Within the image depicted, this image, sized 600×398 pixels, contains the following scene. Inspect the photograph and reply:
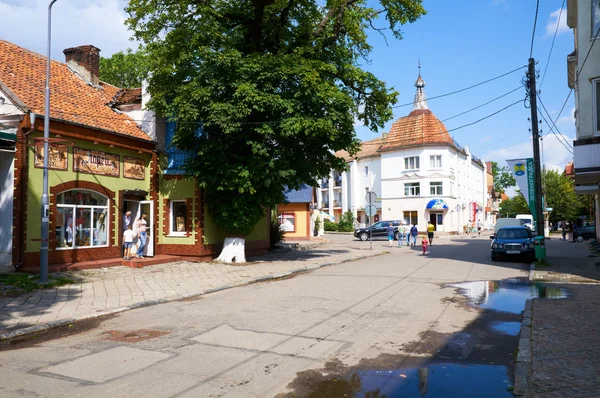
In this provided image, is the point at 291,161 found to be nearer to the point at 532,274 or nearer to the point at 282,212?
the point at 532,274

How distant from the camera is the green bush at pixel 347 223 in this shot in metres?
56.5

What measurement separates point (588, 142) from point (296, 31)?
1137 cm

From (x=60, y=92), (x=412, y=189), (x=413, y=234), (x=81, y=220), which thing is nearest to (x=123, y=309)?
(x=81, y=220)

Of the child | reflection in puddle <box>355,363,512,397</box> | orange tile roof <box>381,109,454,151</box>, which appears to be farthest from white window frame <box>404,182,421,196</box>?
reflection in puddle <box>355,363,512,397</box>

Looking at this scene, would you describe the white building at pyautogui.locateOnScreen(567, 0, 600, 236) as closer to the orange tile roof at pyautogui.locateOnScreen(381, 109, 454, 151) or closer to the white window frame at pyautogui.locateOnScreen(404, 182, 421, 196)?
the orange tile roof at pyautogui.locateOnScreen(381, 109, 454, 151)

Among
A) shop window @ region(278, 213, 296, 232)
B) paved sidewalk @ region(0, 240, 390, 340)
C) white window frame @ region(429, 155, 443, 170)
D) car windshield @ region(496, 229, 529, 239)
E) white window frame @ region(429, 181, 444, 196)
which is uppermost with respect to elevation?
white window frame @ region(429, 155, 443, 170)

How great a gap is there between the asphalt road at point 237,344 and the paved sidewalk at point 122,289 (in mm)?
733

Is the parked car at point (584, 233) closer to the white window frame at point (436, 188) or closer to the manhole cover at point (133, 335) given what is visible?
the white window frame at point (436, 188)

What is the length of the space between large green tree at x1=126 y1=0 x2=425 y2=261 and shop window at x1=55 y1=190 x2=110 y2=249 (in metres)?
3.63

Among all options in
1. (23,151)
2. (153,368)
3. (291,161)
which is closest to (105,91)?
(23,151)

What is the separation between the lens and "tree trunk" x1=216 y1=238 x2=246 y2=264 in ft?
63.7

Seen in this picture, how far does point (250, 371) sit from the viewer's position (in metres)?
5.82

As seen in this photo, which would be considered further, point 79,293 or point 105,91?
point 105,91

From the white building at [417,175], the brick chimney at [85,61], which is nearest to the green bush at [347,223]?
the white building at [417,175]
